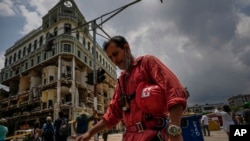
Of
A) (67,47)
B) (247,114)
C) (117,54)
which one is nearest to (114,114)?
(117,54)

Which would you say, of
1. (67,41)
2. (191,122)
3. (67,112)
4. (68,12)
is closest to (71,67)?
(67,41)

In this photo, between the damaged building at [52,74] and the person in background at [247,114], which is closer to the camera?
the person in background at [247,114]

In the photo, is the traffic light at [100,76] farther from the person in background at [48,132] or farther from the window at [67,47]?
the window at [67,47]

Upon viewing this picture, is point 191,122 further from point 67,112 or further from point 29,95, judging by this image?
point 29,95

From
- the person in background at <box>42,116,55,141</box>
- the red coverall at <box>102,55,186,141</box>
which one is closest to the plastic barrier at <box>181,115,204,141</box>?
the red coverall at <box>102,55,186,141</box>

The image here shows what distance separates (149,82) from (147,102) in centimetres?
19

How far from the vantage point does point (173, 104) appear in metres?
1.30

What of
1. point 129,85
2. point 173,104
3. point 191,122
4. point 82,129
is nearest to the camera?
point 173,104

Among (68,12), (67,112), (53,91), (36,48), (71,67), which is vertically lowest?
(67,112)

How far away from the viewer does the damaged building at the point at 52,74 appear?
35625mm

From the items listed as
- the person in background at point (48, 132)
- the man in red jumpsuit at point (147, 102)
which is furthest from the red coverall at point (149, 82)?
the person in background at point (48, 132)

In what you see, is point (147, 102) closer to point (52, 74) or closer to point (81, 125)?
point (81, 125)

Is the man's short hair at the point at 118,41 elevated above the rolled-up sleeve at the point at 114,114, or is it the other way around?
the man's short hair at the point at 118,41

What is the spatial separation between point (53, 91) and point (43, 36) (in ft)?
40.6
